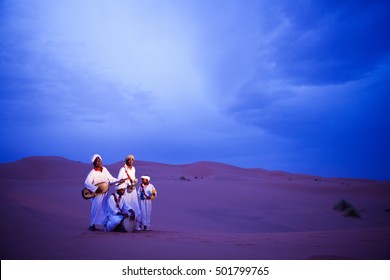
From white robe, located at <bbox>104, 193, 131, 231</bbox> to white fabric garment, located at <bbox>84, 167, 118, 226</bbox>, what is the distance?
224 mm

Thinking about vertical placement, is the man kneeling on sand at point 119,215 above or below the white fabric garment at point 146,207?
below

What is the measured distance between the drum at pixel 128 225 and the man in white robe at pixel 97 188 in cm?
71

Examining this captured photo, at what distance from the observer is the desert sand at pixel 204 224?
545 centimetres

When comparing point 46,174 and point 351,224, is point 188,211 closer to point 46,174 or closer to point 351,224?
point 351,224

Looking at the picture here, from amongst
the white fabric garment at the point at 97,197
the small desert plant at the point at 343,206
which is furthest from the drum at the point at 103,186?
the small desert plant at the point at 343,206

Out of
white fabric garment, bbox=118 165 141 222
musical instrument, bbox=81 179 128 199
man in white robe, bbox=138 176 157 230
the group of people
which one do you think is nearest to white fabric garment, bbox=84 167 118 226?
the group of people

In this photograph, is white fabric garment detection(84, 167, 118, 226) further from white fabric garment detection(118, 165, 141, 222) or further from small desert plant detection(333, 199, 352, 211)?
small desert plant detection(333, 199, 352, 211)

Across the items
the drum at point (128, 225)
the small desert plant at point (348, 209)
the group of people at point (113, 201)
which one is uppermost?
the small desert plant at point (348, 209)

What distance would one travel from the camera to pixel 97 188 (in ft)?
29.2

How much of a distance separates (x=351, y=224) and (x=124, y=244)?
1342 centimetres

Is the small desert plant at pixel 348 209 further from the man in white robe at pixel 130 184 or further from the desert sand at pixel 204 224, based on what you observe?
the man in white robe at pixel 130 184

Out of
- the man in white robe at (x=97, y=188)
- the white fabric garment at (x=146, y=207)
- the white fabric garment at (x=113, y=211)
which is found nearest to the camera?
the white fabric garment at (x=113, y=211)

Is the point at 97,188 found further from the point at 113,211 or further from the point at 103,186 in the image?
the point at 113,211

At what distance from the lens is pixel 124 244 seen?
612cm
